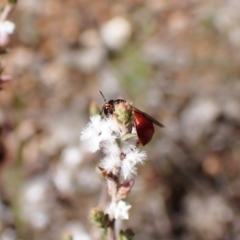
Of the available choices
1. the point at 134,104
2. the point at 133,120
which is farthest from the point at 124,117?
the point at 134,104

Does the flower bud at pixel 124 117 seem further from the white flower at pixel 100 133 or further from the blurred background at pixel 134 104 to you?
the blurred background at pixel 134 104

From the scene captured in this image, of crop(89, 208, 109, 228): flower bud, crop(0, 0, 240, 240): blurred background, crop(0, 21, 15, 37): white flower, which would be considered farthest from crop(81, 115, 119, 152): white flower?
crop(0, 0, 240, 240): blurred background

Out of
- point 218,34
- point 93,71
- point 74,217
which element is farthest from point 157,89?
point 74,217

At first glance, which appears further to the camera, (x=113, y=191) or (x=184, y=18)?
(x=184, y=18)

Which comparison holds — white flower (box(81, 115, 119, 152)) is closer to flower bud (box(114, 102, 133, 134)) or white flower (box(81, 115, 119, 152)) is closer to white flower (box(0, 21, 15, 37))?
flower bud (box(114, 102, 133, 134))

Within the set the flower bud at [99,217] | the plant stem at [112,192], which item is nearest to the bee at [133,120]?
the plant stem at [112,192]

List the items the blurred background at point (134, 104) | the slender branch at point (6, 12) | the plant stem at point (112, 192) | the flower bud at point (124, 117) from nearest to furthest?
the flower bud at point (124, 117) < the plant stem at point (112, 192) < the slender branch at point (6, 12) < the blurred background at point (134, 104)

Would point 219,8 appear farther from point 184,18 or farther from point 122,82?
point 122,82
